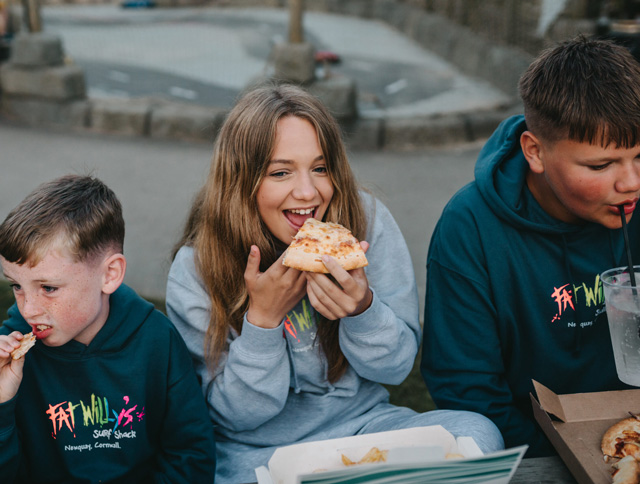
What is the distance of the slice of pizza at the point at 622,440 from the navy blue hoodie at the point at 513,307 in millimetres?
582

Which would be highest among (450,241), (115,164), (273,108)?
(273,108)

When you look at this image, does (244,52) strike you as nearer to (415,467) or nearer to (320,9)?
(320,9)

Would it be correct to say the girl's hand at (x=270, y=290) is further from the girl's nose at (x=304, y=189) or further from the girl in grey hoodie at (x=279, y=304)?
the girl's nose at (x=304, y=189)

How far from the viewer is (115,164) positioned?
21.8 feet

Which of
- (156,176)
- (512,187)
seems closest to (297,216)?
(512,187)

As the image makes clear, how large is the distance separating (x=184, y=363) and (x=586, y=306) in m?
1.22

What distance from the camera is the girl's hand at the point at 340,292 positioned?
6.18 feet

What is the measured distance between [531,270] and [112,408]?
1.29m

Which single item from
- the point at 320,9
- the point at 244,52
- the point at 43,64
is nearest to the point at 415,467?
the point at 43,64

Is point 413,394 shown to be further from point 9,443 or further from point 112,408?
point 9,443

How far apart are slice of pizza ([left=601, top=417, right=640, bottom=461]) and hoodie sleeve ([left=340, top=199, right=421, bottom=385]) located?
0.67 meters

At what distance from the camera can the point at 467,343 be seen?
216 cm

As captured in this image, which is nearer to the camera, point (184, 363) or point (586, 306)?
point (184, 363)

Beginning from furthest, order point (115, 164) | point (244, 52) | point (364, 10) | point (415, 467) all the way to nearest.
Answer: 1. point (364, 10)
2. point (244, 52)
3. point (115, 164)
4. point (415, 467)
